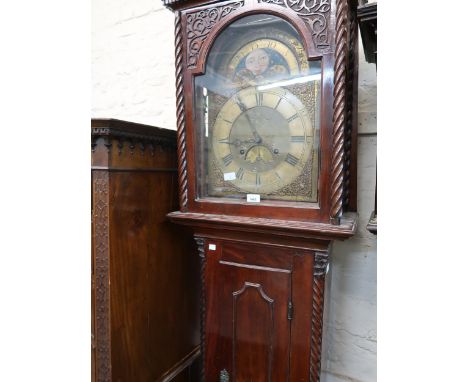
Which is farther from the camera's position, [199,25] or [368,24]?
[199,25]

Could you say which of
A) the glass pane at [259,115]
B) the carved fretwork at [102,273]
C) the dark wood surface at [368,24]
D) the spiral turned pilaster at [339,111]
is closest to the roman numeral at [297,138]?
the glass pane at [259,115]

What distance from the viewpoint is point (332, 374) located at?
54.7 inches

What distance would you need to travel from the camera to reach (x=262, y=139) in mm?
1001

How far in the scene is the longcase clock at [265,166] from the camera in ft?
2.92

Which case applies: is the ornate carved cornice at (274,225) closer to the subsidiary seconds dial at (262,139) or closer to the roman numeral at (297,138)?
the subsidiary seconds dial at (262,139)

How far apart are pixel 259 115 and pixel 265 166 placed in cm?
16

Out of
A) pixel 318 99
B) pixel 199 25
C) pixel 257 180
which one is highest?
pixel 199 25

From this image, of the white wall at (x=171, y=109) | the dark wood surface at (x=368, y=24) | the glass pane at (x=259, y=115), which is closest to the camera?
the dark wood surface at (x=368, y=24)

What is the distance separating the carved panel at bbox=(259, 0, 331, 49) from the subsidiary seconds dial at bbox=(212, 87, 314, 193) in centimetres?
16

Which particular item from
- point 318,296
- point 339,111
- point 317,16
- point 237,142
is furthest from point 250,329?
point 317,16

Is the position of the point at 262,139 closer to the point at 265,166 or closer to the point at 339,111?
the point at 265,166

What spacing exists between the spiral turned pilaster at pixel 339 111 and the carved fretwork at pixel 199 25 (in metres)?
0.34

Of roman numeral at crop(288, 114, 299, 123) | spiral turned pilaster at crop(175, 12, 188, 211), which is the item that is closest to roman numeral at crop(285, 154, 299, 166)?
roman numeral at crop(288, 114, 299, 123)

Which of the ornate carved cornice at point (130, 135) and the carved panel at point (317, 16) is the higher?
the carved panel at point (317, 16)
